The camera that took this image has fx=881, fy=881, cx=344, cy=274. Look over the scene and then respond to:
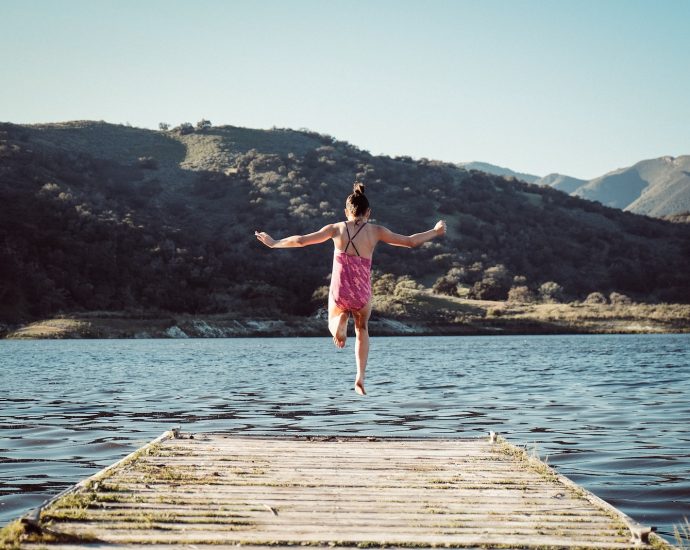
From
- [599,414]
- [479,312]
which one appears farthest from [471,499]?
[479,312]

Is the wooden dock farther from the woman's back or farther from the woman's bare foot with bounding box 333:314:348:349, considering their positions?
the woman's back

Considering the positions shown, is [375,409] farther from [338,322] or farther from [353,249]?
[353,249]

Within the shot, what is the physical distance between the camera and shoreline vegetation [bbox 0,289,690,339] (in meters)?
75.1

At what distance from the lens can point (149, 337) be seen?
7575 cm

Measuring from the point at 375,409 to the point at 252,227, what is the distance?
7796 centimetres

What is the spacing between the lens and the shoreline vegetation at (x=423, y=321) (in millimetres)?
75125

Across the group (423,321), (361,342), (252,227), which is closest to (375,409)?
(361,342)

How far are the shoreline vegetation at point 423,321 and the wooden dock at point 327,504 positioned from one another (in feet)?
210

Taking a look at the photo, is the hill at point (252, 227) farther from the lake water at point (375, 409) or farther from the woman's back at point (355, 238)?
the woman's back at point (355, 238)

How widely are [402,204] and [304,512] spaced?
106 m

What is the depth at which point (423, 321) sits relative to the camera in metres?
83.7

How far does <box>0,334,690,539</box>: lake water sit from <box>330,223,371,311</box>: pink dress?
4.12 meters

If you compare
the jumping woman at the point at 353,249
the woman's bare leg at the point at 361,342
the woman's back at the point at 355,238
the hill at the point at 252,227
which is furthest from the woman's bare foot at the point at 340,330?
the hill at the point at 252,227

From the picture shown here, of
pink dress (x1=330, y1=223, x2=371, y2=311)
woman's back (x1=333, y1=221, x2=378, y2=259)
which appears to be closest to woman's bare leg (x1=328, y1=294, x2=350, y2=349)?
pink dress (x1=330, y1=223, x2=371, y2=311)
